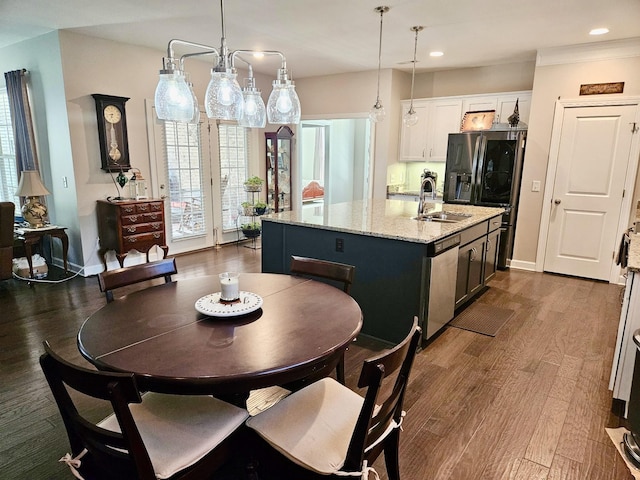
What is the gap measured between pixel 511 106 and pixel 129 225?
16.7ft

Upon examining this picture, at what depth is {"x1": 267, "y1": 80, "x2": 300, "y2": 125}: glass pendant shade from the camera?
2270mm

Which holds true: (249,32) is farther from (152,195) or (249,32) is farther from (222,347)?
(222,347)

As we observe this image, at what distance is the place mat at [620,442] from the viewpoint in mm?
1849

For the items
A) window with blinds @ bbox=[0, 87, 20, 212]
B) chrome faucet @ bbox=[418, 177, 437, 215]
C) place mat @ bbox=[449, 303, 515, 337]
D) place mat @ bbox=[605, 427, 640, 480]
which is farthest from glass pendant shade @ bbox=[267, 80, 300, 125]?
window with blinds @ bbox=[0, 87, 20, 212]

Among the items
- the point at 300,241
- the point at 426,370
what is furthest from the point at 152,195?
the point at 426,370

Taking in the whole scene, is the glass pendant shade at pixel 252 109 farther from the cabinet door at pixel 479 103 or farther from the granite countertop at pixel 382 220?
the cabinet door at pixel 479 103

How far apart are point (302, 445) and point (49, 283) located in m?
4.23

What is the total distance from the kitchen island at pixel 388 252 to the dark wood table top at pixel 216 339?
1.06 meters

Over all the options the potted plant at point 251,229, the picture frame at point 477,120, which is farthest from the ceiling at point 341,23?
the potted plant at point 251,229

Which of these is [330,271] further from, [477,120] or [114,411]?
[477,120]

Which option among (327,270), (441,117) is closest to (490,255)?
(441,117)

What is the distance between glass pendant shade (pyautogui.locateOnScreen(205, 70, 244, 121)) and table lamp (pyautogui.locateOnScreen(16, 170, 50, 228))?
354cm

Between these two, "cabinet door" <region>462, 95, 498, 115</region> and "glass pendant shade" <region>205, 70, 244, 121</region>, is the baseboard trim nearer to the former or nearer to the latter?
"cabinet door" <region>462, 95, 498, 115</region>

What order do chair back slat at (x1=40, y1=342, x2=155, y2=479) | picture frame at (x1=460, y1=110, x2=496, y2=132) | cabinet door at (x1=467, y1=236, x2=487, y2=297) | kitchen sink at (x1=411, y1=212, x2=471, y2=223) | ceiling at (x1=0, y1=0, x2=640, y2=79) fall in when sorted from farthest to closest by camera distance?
picture frame at (x1=460, y1=110, x2=496, y2=132)
cabinet door at (x1=467, y1=236, x2=487, y2=297)
kitchen sink at (x1=411, y1=212, x2=471, y2=223)
ceiling at (x1=0, y1=0, x2=640, y2=79)
chair back slat at (x1=40, y1=342, x2=155, y2=479)
